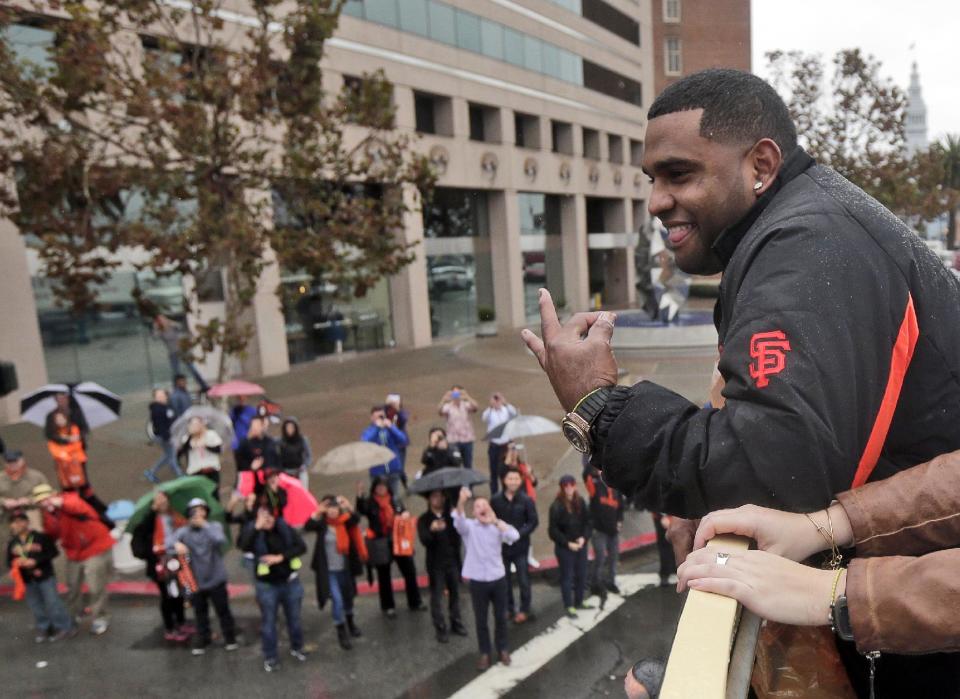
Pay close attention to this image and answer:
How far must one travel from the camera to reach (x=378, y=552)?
302 inches

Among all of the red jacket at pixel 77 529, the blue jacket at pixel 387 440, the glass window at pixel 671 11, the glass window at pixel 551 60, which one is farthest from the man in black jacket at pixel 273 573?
the glass window at pixel 671 11

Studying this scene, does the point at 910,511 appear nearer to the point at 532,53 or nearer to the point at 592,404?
the point at 592,404

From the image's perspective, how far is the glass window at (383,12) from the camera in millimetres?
24291

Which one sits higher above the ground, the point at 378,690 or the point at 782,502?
the point at 782,502

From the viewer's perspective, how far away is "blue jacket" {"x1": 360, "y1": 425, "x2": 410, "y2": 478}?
391 inches

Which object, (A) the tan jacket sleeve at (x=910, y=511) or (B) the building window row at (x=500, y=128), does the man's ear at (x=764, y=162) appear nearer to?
(A) the tan jacket sleeve at (x=910, y=511)

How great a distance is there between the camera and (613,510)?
26.1 ft

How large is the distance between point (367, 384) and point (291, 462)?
1014 centimetres

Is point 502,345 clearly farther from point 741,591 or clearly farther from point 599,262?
point 741,591

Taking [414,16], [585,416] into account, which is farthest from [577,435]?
[414,16]

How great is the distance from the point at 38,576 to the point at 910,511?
8.31m

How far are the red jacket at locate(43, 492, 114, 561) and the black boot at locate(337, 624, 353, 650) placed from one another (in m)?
2.80

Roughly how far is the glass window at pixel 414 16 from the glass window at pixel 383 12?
0.32 metres

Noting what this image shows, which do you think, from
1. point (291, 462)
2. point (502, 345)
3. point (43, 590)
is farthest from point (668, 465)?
point (502, 345)
